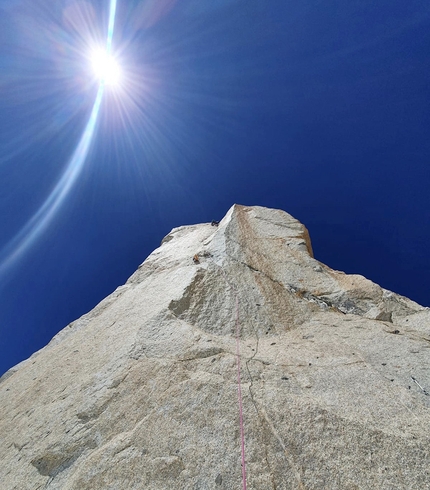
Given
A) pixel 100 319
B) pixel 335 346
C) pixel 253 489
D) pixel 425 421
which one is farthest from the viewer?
pixel 100 319

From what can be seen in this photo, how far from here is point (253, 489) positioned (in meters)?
2.77

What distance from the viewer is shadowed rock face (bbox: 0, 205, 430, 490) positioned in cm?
292

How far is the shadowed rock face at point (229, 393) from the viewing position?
2918mm

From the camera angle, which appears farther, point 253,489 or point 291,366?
point 291,366

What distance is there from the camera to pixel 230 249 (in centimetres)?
861

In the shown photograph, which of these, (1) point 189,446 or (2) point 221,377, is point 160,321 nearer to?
(2) point 221,377

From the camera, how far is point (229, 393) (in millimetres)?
3793

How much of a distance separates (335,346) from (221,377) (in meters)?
2.00

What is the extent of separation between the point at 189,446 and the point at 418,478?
2.18 m

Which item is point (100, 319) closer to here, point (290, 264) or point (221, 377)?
point (221, 377)

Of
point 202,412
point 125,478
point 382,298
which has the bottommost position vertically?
point 125,478

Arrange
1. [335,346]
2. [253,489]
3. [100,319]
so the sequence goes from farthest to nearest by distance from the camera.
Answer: [100,319], [335,346], [253,489]

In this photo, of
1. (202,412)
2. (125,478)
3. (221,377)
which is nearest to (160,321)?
(221,377)

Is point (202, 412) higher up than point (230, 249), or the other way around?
point (230, 249)
